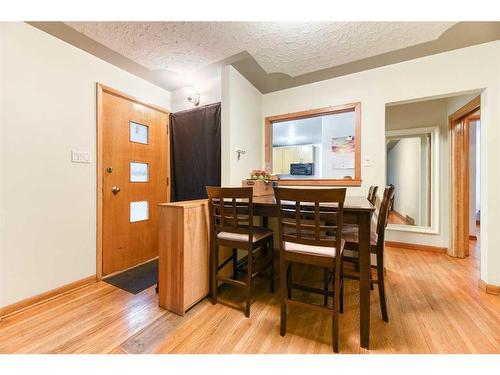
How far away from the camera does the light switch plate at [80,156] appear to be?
1.87 m

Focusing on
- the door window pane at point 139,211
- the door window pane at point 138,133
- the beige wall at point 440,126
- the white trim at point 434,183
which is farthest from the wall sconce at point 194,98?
the white trim at point 434,183

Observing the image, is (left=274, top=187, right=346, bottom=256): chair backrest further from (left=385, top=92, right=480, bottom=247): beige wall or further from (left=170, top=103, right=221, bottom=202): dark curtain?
(left=385, top=92, right=480, bottom=247): beige wall

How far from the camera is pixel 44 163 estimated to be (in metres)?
1.68

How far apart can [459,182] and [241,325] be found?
3.17 meters

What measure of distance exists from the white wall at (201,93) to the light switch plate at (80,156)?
1.32 metres

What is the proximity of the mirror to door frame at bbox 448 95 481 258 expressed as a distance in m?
0.28

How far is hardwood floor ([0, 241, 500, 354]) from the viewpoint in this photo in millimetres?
1203

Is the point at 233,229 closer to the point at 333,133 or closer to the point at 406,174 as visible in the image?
the point at 333,133

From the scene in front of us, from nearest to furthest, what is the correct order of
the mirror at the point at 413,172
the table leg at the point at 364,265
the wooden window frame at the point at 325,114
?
the table leg at the point at 364,265 → the wooden window frame at the point at 325,114 → the mirror at the point at 413,172

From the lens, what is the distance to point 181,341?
1245mm

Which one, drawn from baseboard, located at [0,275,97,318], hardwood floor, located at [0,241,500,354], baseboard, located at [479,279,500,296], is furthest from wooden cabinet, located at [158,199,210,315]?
baseboard, located at [479,279,500,296]

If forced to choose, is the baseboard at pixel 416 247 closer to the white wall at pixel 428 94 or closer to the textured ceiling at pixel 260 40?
the white wall at pixel 428 94
